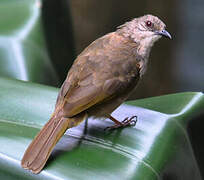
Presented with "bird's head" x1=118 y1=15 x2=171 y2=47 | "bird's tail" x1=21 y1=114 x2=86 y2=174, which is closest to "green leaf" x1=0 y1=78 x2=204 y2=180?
"bird's tail" x1=21 y1=114 x2=86 y2=174

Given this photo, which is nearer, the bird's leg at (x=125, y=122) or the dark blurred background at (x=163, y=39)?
the bird's leg at (x=125, y=122)

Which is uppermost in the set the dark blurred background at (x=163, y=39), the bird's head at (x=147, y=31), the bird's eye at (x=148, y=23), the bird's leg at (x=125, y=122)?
the bird's eye at (x=148, y=23)

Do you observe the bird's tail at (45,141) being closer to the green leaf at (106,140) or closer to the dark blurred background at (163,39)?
the green leaf at (106,140)

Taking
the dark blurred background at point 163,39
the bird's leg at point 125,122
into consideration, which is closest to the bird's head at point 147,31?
the bird's leg at point 125,122

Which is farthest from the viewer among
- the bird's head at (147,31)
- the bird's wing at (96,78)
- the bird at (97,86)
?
the bird's head at (147,31)

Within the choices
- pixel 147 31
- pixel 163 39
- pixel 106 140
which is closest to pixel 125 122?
pixel 106 140

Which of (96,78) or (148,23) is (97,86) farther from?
(148,23)

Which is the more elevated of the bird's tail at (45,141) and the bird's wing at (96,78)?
the bird's wing at (96,78)
